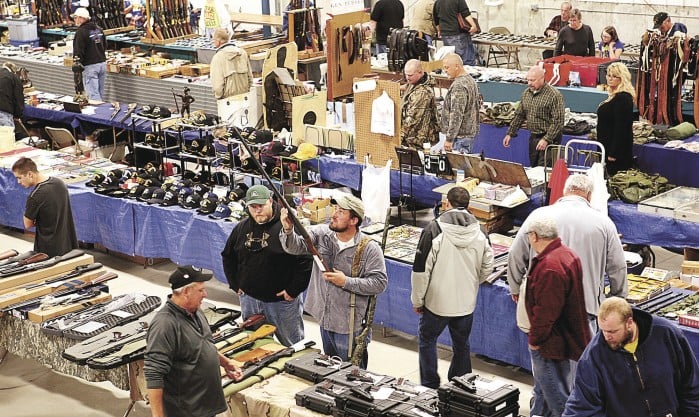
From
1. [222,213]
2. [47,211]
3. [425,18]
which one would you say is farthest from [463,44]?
[47,211]

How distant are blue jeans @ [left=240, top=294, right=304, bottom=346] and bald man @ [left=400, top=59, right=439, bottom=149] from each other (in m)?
3.44

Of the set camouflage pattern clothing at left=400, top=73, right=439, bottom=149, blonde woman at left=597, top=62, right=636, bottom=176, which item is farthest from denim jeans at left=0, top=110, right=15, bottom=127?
blonde woman at left=597, top=62, right=636, bottom=176

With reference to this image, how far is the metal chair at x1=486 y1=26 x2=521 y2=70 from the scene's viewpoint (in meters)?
17.8

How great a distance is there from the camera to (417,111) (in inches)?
405

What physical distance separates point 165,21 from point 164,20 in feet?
0.09

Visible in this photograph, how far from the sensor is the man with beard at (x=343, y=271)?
664 centimetres

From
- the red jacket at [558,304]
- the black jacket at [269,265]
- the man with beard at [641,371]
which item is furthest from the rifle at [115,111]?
the man with beard at [641,371]

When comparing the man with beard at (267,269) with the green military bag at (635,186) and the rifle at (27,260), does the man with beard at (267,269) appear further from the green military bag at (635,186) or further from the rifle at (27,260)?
the green military bag at (635,186)

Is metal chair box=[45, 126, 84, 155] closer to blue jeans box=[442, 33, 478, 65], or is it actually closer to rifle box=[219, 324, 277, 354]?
blue jeans box=[442, 33, 478, 65]

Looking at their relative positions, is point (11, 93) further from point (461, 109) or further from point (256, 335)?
point (256, 335)

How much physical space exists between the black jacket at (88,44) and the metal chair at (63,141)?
165 cm

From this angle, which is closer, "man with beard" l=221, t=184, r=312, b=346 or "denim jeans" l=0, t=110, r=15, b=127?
"man with beard" l=221, t=184, r=312, b=346

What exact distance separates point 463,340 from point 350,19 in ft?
22.8

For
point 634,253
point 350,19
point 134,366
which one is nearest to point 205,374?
point 134,366
